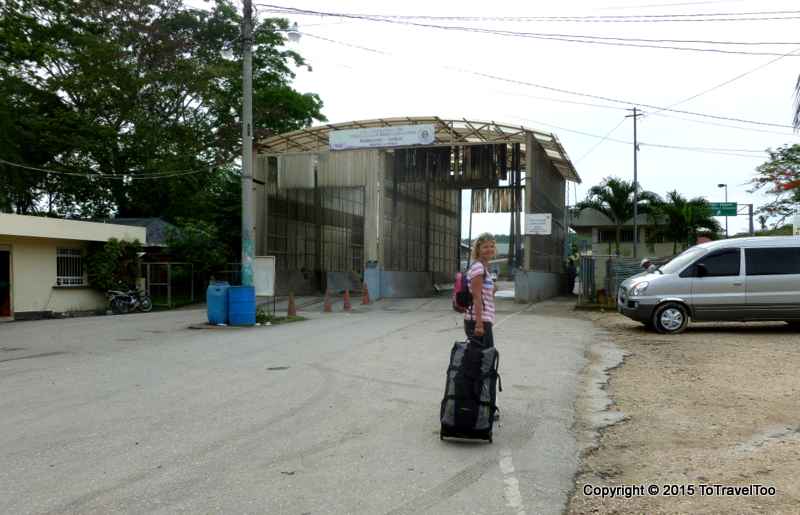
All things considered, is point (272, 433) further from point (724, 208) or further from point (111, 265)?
point (724, 208)

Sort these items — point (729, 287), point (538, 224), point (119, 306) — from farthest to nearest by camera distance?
1. point (538, 224)
2. point (119, 306)
3. point (729, 287)

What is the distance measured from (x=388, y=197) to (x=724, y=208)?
21.3 m

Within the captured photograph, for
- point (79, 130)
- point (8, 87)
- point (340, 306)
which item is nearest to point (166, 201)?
point (79, 130)

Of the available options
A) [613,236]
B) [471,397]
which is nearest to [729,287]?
[471,397]

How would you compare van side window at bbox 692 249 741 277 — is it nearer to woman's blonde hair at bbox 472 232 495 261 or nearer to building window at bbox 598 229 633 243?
woman's blonde hair at bbox 472 232 495 261

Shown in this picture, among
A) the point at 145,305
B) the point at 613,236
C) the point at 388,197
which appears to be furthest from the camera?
the point at 613,236

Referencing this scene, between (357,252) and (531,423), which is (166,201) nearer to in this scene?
(357,252)

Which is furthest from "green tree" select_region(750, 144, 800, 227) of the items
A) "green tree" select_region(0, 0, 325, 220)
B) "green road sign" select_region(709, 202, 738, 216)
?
"green tree" select_region(0, 0, 325, 220)

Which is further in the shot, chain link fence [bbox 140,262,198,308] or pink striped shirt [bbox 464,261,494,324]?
chain link fence [bbox 140,262,198,308]

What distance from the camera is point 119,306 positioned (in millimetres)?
23062

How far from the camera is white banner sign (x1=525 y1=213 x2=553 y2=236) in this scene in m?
25.6

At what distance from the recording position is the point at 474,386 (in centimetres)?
532

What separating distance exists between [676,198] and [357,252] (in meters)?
21.8

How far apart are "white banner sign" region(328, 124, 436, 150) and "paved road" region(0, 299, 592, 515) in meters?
16.2
